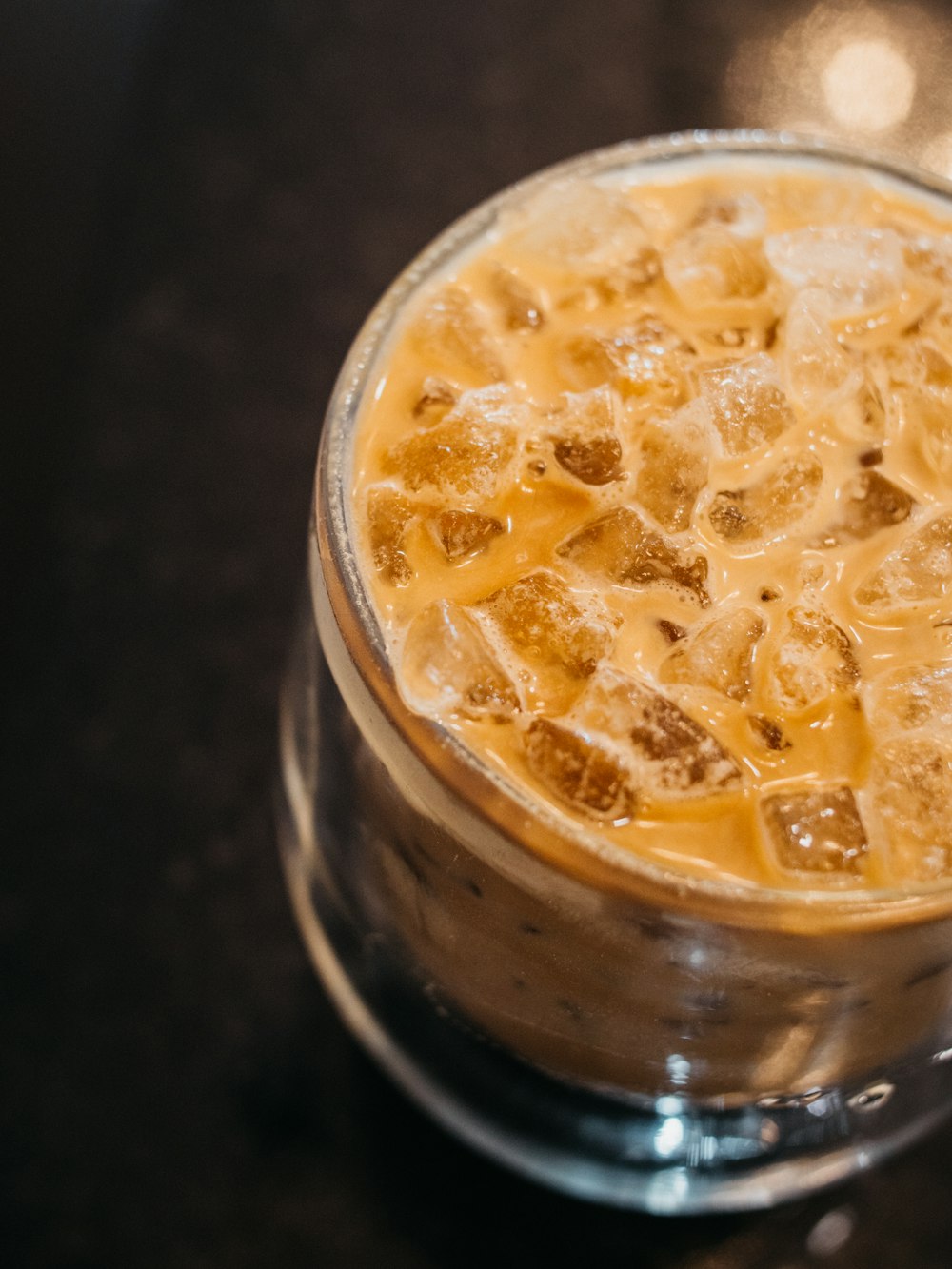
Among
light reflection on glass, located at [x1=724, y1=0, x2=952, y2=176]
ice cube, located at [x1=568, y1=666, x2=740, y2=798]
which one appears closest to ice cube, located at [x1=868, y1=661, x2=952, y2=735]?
ice cube, located at [x1=568, y1=666, x2=740, y2=798]

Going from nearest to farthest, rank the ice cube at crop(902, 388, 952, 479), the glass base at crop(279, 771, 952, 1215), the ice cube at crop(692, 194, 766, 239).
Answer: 1. the ice cube at crop(902, 388, 952, 479)
2. the ice cube at crop(692, 194, 766, 239)
3. the glass base at crop(279, 771, 952, 1215)

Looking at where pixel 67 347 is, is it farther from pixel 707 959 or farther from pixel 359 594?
pixel 707 959

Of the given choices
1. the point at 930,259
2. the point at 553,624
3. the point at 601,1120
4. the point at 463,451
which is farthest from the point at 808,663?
the point at 601,1120

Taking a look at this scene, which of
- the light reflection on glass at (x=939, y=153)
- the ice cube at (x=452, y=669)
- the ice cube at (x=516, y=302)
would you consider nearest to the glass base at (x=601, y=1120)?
the ice cube at (x=452, y=669)

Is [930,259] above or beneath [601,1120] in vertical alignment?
above

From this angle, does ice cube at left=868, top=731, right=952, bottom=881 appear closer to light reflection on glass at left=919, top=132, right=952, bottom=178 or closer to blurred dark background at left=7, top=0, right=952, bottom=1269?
blurred dark background at left=7, top=0, right=952, bottom=1269

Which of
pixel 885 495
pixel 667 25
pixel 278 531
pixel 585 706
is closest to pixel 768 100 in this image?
pixel 667 25

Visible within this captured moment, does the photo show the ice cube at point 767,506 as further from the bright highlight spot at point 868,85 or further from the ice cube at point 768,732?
the bright highlight spot at point 868,85

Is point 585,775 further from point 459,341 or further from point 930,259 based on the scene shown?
point 930,259
